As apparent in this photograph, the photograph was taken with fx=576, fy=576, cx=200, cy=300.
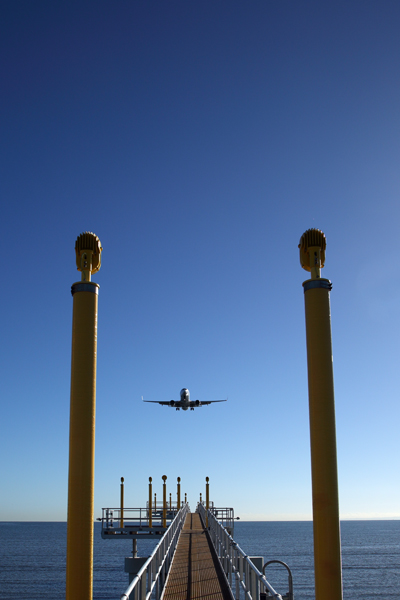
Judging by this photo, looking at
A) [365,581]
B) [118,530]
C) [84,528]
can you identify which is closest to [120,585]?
[365,581]

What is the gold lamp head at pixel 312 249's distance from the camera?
1160 cm

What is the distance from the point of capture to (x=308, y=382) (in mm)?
Answer: 10562

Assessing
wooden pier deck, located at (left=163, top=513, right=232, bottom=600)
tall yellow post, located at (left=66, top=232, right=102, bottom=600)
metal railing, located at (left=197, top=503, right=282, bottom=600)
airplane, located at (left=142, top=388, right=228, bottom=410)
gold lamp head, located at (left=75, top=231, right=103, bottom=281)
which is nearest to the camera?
metal railing, located at (left=197, top=503, right=282, bottom=600)

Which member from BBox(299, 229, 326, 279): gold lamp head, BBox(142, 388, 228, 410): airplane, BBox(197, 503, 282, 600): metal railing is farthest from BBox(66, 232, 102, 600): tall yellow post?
BBox(142, 388, 228, 410): airplane

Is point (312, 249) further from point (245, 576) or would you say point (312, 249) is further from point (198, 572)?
point (198, 572)

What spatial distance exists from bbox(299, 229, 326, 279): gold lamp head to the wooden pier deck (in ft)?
23.6

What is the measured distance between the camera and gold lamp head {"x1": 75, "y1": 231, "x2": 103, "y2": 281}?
11.5m

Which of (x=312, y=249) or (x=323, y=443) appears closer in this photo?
(x=323, y=443)

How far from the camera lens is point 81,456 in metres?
9.92

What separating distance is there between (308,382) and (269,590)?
374 centimetres

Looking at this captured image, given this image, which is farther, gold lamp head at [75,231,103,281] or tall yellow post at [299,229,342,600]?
gold lamp head at [75,231,103,281]

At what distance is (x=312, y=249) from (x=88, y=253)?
4530 millimetres

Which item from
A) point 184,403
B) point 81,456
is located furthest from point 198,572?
point 184,403

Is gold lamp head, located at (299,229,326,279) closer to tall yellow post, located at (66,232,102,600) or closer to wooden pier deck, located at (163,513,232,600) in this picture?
tall yellow post, located at (66,232,102,600)
